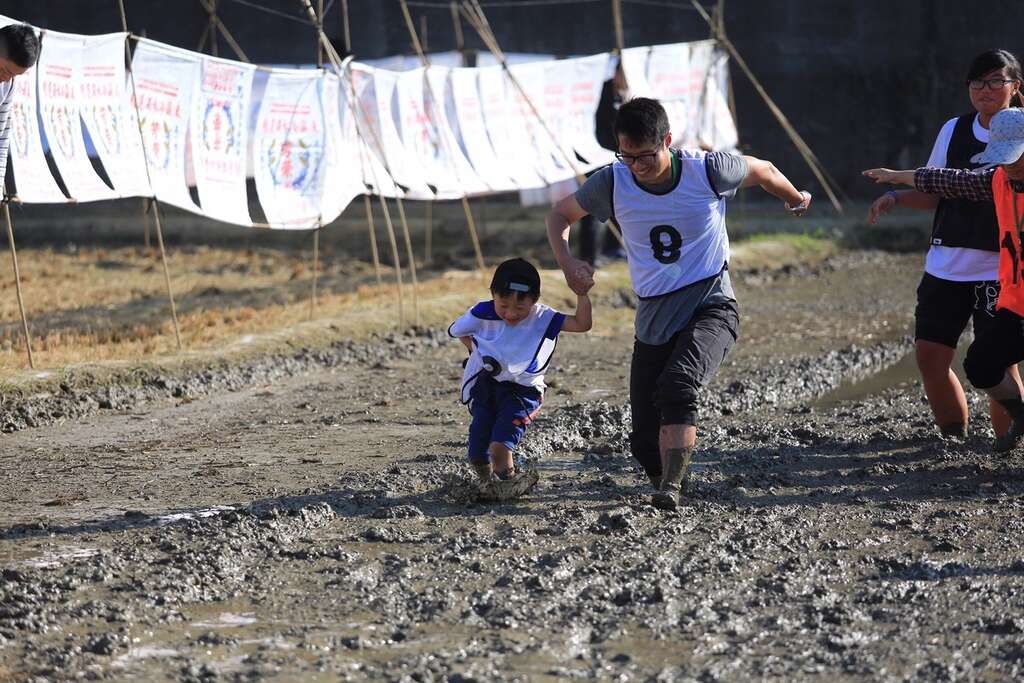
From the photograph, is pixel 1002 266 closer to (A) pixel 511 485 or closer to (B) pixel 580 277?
(B) pixel 580 277

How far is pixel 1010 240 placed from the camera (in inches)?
228

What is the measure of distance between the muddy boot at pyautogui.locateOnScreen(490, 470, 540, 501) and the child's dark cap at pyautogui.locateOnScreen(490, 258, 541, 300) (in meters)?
0.72

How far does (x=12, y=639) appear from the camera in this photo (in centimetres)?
404

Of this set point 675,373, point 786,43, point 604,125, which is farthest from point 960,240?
point 786,43

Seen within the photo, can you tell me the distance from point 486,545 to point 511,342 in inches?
36.5

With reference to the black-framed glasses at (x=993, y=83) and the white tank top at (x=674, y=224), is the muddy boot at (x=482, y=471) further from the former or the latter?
the black-framed glasses at (x=993, y=83)

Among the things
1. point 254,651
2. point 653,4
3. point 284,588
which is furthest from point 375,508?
point 653,4

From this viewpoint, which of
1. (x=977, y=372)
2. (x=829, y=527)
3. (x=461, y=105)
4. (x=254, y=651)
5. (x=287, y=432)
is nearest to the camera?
(x=254, y=651)

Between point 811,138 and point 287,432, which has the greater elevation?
point 811,138

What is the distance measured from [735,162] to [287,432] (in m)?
2.84

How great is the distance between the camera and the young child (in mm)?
5547

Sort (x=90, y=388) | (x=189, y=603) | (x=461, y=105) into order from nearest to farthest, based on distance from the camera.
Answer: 1. (x=189, y=603)
2. (x=90, y=388)
3. (x=461, y=105)

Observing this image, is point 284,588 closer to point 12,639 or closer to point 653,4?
point 12,639

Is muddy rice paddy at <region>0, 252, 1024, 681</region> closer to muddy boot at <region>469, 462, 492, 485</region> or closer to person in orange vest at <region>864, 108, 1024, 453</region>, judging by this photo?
muddy boot at <region>469, 462, 492, 485</region>
